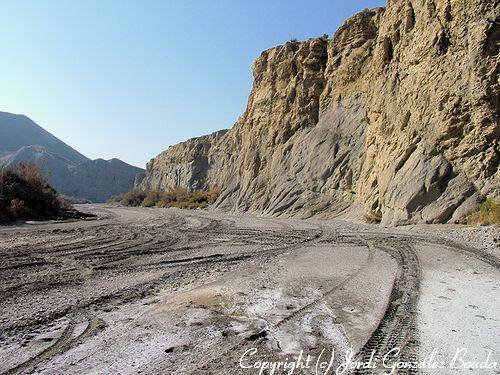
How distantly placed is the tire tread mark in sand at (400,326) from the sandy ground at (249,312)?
19 millimetres

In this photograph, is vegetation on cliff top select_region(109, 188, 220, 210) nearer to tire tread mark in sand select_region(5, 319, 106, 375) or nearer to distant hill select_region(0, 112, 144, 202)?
distant hill select_region(0, 112, 144, 202)

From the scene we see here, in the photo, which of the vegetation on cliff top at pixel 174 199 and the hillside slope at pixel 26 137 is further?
the hillside slope at pixel 26 137

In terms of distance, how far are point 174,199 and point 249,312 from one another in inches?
2429

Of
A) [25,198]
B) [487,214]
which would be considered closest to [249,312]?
[487,214]

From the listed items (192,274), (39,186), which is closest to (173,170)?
(39,186)

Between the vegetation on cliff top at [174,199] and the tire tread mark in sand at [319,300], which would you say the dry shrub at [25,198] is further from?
Result: the vegetation on cliff top at [174,199]

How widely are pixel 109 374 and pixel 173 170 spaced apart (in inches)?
3138

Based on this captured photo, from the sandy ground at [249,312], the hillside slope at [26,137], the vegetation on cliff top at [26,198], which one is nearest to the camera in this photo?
the sandy ground at [249,312]

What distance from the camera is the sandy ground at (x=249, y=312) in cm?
394

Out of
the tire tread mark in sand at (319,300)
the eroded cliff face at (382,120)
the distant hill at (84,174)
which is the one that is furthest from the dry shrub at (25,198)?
the distant hill at (84,174)

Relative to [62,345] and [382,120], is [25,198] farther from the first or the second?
[62,345]

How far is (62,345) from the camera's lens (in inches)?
171

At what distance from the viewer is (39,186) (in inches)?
1170

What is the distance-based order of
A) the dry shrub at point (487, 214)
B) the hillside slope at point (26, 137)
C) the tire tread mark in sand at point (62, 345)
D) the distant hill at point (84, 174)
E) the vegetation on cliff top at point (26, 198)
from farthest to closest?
the hillside slope at point (26, 137), the distant hill at point (84, 174), the vegetation on cliff top at point (26, 198), the dry shrub at point (487, 214), the tire tread mark in sand at point (62, 345)
